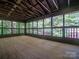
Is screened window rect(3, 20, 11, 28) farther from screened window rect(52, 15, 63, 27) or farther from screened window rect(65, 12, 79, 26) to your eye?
screened window rect(65, 12, 79, 26)

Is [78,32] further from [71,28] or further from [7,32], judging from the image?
[7,32]

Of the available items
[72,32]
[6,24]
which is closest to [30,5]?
[72,32]

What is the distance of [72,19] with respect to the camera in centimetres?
794

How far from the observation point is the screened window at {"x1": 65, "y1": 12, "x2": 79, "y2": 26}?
7.63 metres

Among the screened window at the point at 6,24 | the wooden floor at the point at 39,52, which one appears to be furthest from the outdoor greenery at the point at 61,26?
the screened window at the point at 6,24

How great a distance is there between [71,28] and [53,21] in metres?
2.50

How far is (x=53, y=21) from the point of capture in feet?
33.1

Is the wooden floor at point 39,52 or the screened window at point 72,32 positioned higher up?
the screened window at point 72,32

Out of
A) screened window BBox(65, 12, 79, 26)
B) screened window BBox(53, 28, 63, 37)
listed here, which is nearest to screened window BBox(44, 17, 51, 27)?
screened window BBox(53, 28, 63, 37)

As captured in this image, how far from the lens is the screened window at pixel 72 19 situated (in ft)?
25.0

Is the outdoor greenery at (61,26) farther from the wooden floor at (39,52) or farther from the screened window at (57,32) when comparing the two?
the wooden floor at (39,52)

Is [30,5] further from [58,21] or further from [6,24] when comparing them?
[6,24]

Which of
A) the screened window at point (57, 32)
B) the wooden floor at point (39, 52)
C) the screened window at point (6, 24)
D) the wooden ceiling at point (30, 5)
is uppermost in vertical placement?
the wooden ceiling at point (30, 5)

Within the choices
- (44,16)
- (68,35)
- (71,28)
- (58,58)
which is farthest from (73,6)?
(58,58)
